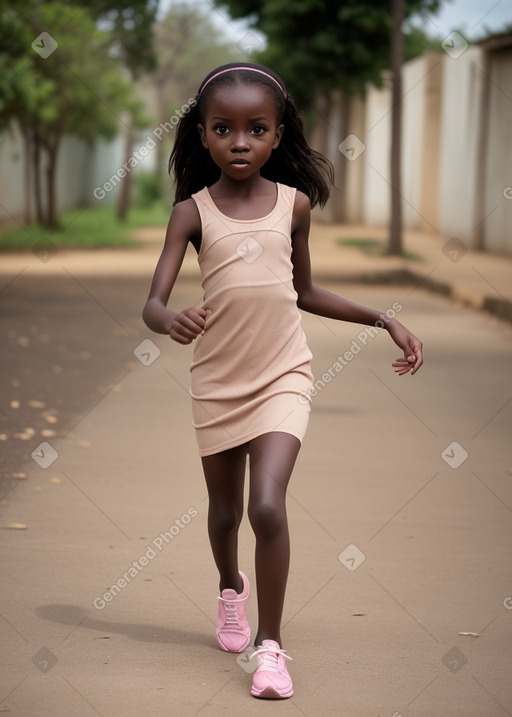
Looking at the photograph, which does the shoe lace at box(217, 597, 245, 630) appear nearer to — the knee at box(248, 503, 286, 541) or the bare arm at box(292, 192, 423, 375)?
the knee at box(248, 503, 286, 541)

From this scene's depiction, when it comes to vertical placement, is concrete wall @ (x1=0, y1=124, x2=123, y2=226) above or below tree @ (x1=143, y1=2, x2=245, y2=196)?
below

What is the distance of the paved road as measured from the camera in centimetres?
358

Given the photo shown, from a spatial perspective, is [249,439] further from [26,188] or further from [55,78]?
[26,188]

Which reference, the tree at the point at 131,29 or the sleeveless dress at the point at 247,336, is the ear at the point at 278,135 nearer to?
the sleeveless dress at the point at 247,336

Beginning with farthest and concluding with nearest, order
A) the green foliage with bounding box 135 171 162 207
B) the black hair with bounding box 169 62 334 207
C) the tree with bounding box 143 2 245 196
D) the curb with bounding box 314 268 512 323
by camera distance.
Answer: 1. the tree with bounding box 143 2 245 196
2. the green foliage with bounding box 135 171 162 207
3. the curb with bounding box 314 268 512 323
4. the black hair with bounding box 169 62 334 207

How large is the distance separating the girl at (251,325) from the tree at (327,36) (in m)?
26.2

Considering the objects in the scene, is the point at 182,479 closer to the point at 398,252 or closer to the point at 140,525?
the point at 140,525

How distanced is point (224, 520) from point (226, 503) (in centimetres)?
5

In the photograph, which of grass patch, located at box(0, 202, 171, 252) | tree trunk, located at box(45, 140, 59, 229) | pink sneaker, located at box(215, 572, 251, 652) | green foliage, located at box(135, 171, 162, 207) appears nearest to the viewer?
pink sneaker, located at box(215, 572, 251, 652)

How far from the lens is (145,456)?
6629 mm

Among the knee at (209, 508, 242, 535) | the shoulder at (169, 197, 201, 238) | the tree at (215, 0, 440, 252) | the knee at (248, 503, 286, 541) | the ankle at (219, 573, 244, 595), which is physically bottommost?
the ankle at (219, 573, 244, 595)

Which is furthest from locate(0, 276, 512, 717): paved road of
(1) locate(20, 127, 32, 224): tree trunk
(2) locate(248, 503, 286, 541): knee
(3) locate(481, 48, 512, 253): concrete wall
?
(1) locate(20, 127, 32, 224): tree trunk

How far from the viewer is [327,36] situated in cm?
3081

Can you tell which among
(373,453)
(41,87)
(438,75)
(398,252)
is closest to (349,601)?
(373,453)
